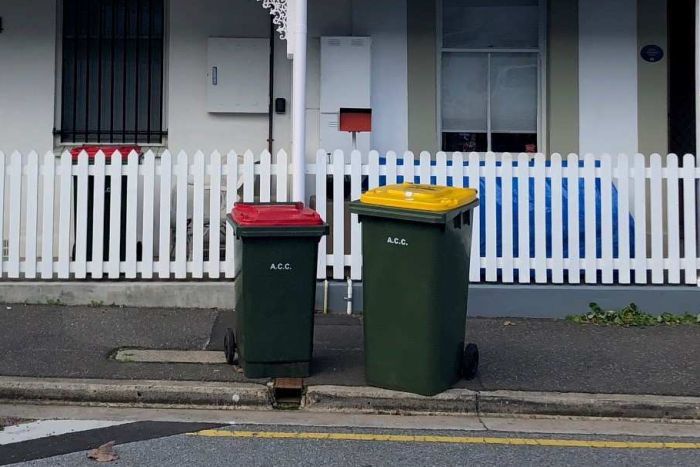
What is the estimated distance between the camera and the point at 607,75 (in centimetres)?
988

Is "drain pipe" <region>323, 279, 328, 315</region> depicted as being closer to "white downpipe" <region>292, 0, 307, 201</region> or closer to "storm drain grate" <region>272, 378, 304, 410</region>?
"white downpipe" <region>292, 0, 307, 201</region>

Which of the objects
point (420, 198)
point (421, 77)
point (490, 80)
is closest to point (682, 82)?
point (490, 80)

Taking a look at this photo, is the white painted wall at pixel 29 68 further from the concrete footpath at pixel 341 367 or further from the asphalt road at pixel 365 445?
the asphalt road at pixel 365 445

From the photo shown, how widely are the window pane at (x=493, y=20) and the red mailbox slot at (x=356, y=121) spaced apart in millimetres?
1462

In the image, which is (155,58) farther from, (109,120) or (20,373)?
(20,373)

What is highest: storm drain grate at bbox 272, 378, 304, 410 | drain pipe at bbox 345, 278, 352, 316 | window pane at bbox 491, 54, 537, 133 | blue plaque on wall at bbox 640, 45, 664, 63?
blue plaque on wall at bbox 640, 45, 664, 63

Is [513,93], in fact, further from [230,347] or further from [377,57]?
[230,347]

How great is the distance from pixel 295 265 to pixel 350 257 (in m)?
2.26

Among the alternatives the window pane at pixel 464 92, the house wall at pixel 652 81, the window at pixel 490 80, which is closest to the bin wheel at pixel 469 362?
the window at pixel 490 80

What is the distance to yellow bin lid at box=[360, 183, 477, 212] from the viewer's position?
5.53 metres

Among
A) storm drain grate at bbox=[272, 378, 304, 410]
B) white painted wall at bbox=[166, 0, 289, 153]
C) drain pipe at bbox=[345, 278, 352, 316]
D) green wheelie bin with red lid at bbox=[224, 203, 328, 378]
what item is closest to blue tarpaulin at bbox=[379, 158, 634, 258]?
drain pipe at bbox=[345, 278, 352, 316]

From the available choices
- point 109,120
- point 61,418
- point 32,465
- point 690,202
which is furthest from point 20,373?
point 690,202

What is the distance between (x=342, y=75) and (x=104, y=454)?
5940 mm

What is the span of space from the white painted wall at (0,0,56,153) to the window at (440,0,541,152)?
4639 millimetres
